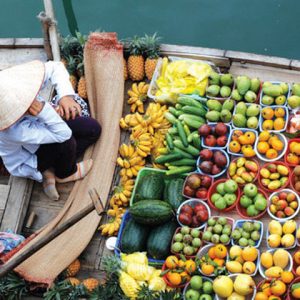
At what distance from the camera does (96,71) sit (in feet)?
18.2

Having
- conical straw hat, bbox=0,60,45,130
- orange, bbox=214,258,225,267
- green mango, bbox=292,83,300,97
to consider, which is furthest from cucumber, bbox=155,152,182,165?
conical straw hat, bbox=0,60,45,130

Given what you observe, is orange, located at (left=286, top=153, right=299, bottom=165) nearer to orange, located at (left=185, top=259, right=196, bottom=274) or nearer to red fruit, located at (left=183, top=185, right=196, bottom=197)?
red fruit, located at (left=183, top=185, right=196, bottom=197)

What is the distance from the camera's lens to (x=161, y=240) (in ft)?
15.2

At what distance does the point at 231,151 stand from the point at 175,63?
1.08m

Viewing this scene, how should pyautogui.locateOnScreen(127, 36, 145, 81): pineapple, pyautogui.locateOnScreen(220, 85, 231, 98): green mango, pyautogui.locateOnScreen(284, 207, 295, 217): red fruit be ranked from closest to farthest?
pyautogui.locateOnScreen(284, 207, 295, 217): red fruit < pyautogui.locateOnScreen(220, 85, 231, 98): green mango < pyautogui.locateOnScreen(127, 36, 145, 81): pineapple

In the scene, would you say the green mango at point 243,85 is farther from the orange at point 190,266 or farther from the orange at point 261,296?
the orange at point 261,296

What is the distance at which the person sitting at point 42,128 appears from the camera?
4.39 meters

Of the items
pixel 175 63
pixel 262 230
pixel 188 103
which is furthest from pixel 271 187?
pixel 175 63

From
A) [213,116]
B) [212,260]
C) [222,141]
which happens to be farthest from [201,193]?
[213,116]

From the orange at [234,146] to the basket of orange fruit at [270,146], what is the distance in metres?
0.13

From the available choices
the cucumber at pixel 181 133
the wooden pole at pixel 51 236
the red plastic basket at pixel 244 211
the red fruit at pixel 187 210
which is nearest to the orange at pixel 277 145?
the red plastic basket at pixel 244 211

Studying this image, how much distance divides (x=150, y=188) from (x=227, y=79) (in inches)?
44.8

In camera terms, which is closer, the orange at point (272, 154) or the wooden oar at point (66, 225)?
the wooden oar at point (66, 225)

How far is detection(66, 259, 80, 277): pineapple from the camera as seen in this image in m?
4.82
